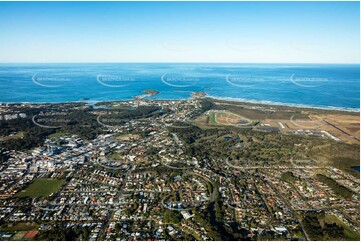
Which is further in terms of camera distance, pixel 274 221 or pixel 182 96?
pixel 182 96

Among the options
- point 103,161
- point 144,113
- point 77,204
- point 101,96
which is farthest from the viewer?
point 101,96

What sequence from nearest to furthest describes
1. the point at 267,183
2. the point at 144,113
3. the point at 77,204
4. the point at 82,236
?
the point at 82,236
the point at 77,204
the point at 267,183
the point at 144,113

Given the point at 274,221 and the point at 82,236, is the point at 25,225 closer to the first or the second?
the point at 82,236

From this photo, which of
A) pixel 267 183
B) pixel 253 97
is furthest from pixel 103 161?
pixel 253 97

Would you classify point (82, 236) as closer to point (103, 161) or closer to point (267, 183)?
point (103, 161)

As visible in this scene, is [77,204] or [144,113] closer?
[77,204]

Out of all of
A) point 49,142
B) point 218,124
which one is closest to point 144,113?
point 218,124
